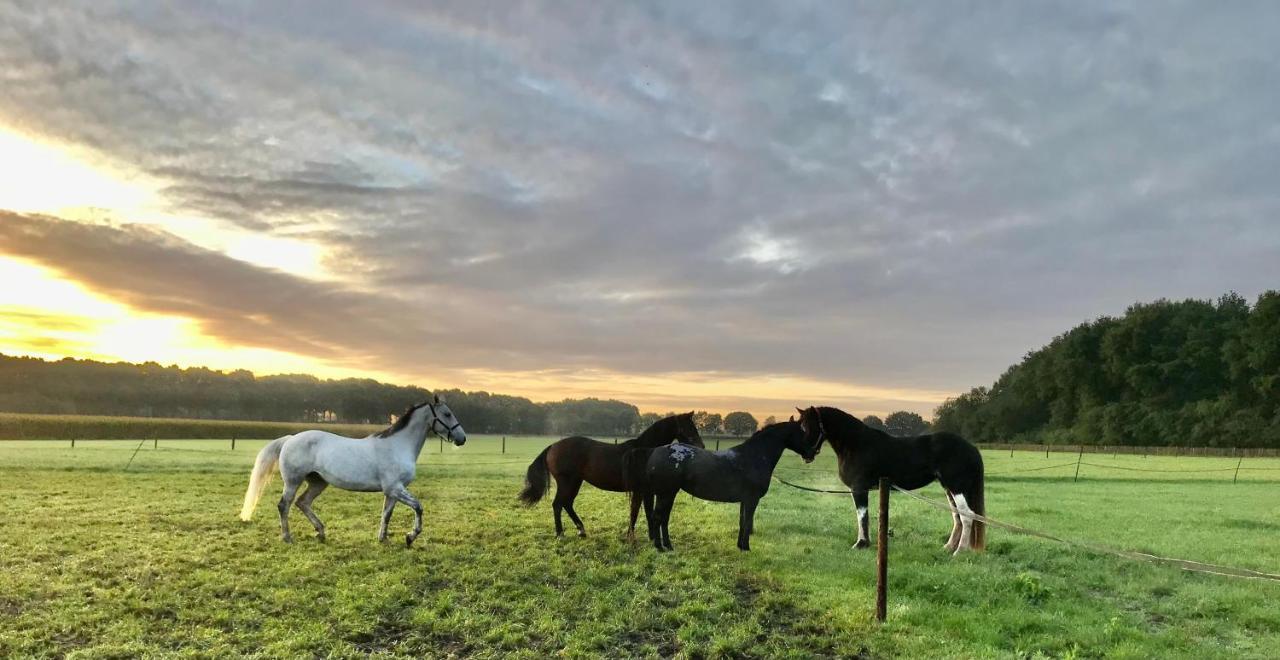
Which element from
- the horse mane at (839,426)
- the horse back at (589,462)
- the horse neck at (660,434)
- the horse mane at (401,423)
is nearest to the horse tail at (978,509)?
the horse mane at (839,426)

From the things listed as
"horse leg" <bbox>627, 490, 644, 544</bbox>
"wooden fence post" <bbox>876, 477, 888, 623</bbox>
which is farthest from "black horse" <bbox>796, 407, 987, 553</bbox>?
"wooden fence post" <bbox>876, 477, 888, 623</bbox>

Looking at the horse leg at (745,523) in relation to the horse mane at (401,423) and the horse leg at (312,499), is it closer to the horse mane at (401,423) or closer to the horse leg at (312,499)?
the horse mane at (401,423)

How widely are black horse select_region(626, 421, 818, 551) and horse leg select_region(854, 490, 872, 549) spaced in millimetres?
963

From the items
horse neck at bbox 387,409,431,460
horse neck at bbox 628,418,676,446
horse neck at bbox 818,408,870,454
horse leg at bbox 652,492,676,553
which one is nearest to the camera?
horse leg at bbox 652,492,676,553

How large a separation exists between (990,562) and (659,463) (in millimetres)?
4740

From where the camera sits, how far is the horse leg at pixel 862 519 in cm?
1045

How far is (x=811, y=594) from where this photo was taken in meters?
7.81

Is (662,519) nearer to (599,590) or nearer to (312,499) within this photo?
(599,590)

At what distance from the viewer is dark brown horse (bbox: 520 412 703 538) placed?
37.2 ft

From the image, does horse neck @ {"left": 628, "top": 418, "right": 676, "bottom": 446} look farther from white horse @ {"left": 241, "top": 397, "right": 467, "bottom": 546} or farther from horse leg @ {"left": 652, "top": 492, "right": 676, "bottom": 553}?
white horse @ {"left": 241, "top": 397, "right": 467, "bottom": 546}

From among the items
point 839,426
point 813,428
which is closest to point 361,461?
point 813,428

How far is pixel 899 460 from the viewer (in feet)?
34.6

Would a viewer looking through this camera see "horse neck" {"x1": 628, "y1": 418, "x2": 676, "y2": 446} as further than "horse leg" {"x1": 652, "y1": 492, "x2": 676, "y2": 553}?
Yes

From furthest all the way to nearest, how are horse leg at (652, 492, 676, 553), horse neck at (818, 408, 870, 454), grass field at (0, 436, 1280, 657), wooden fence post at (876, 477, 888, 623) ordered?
1. horse neck at (818, 408, 870, 454)
2. horse leg at (652, 492, 676, 553)
3. wooden fence post at (876, 477, 888, 623)
4. grass field at (0, 436, 1280, 657)
